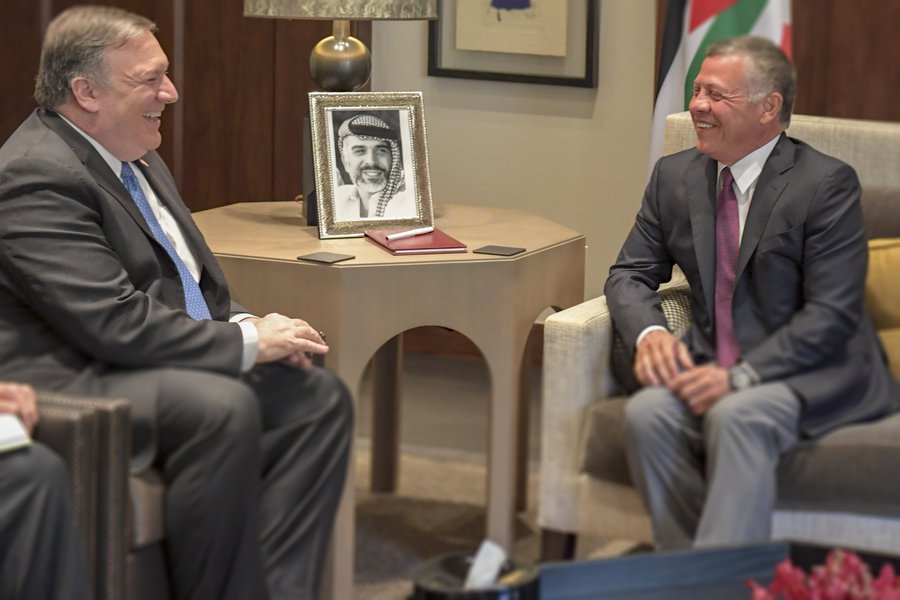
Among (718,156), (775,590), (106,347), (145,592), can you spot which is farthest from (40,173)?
(775,590)

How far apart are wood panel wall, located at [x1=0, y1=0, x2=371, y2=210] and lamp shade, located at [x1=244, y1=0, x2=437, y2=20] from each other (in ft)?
5.23

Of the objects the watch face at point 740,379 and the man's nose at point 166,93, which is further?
the man's nose at point 166,93

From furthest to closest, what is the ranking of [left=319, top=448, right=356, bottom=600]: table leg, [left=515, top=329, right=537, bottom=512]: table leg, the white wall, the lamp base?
the white wall
[left=515, top=329, right=537, bottom=512]: table leg
the lamp base
[left=319, top=448, right=356, bottom=600]: table leg

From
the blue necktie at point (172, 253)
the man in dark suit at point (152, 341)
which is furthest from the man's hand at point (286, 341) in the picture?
the blue necktie at point (172, 253)

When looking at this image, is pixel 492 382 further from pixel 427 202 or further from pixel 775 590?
pixel 775 590

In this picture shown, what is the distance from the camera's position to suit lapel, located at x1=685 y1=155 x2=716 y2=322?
2834 mm

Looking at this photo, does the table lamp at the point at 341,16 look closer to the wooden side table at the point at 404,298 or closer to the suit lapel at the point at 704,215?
the wooden side table at the point at 404,298

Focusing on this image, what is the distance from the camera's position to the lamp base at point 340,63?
3584 millimetres

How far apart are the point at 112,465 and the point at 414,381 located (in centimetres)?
280

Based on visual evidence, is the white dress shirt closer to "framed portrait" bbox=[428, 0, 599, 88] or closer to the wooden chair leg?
the wooden chair leg

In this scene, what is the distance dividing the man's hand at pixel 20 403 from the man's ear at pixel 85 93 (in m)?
0.67

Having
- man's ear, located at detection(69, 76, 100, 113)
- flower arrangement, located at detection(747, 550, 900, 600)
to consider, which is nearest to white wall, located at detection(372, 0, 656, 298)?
man's ear, located at detection(69, 76, 100, 113)

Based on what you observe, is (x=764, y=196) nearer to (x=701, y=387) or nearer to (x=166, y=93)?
(x=701, y=387)

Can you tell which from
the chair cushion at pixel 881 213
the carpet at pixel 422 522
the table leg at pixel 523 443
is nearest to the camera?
the chair cushion at pixel 881 213
